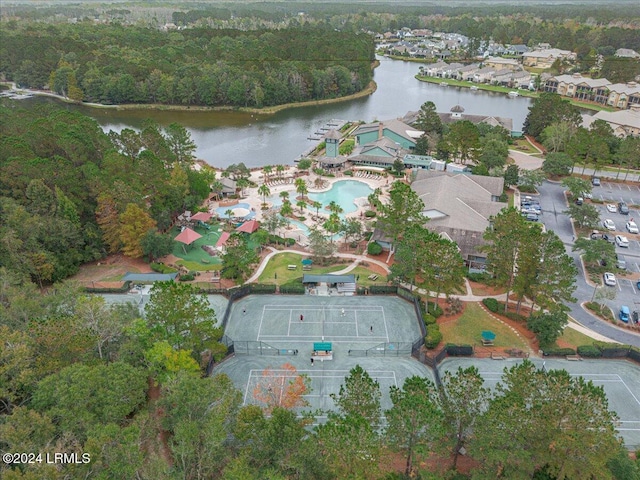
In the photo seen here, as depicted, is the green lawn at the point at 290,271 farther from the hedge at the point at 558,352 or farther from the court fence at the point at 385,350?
the hedge at the point at 558,352

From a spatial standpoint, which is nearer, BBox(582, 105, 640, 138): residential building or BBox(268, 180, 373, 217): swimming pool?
BBox(268, 180, 373, 217): swimming pool

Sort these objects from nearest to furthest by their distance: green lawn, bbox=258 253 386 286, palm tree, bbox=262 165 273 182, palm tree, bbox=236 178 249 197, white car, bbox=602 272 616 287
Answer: white car, bbox=602 272 616 287 < green lawn, bbox=258 253 386 286 < palm tree, bbox=236 178 249 197 < palm tree, bbox=262 165 273 182

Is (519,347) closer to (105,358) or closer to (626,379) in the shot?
(626,379)

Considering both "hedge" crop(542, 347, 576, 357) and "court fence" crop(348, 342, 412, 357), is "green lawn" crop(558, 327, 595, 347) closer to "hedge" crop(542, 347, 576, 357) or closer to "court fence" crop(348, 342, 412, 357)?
"hedge" crop(542, 347, 576, 357)

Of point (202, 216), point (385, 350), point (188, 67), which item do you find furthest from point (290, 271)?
point (188, 67)

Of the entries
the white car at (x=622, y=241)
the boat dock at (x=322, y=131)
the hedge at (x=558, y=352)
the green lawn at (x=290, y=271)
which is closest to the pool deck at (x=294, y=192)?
the green lawn at (x=290, y=271)

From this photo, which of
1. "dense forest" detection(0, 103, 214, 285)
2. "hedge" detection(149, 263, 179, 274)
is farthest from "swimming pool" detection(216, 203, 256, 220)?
"hedge" detection(149, 263, 179, 274)

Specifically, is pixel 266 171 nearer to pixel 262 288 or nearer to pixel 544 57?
pixel 262 288
